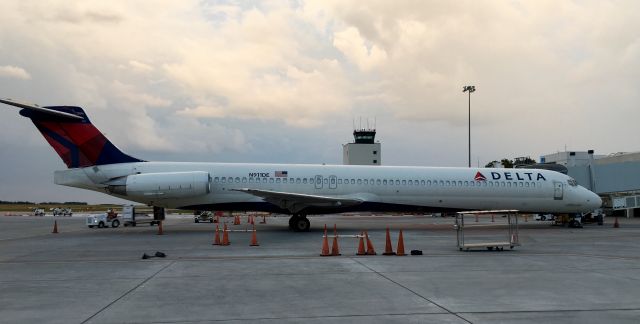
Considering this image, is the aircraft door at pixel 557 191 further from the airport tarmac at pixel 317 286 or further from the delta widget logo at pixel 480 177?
the airport tarmac at pixel 317 286

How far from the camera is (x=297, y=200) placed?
24.7 m

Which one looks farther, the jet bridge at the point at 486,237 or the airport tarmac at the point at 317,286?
the jet bridge at the point at 486,237

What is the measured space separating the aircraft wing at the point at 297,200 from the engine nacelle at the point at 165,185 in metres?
2.12

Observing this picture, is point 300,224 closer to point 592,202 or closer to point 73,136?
point 73,136

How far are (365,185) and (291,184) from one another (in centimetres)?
354

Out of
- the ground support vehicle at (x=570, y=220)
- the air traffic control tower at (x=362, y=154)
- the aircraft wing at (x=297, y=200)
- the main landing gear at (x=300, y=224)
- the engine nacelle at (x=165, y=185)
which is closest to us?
the aircraft wing at (x=297, y=200)

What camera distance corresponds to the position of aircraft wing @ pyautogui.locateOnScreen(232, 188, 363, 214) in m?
23.9

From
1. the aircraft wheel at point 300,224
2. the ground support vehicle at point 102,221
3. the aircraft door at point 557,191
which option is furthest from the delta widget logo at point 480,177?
the ground support vehicle at point 102,221

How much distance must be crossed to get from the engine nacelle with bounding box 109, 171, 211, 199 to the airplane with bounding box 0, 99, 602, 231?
4 cm

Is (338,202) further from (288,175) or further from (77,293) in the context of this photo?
(77,293)

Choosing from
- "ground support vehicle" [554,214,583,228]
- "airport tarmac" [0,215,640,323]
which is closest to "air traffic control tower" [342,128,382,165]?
"ground support vehicle" [554,214,583,228]

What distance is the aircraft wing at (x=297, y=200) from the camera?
78.5 feet

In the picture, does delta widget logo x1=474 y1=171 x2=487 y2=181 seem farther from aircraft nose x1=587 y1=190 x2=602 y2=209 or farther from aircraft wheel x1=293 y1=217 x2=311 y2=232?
aircraft wheel x1=293 y1=217 x2=311 y2=232

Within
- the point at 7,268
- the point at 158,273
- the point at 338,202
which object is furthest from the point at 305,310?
the point at 338,202
